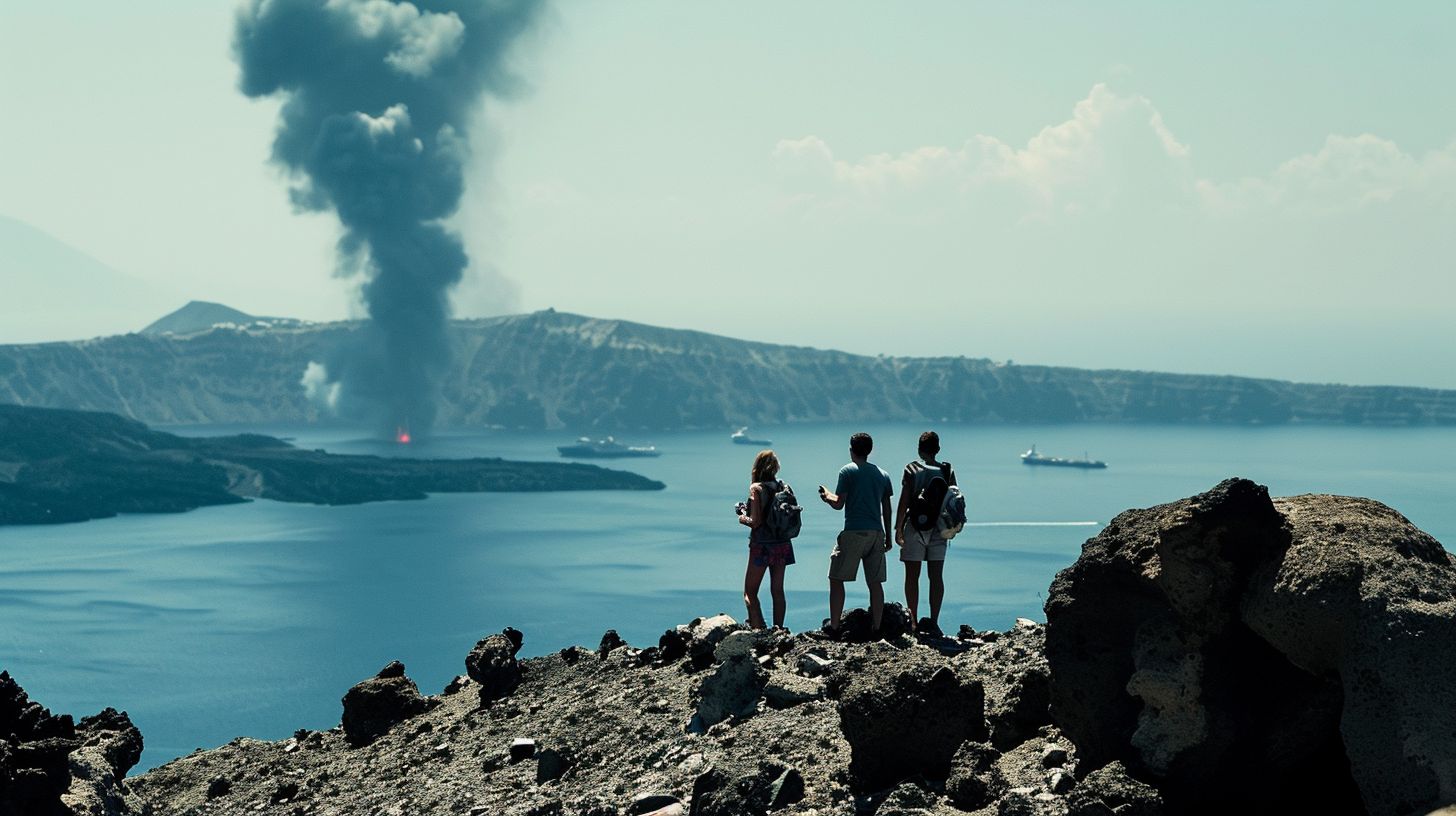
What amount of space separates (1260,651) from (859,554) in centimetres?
500

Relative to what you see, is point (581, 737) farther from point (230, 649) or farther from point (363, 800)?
point (230, 649)

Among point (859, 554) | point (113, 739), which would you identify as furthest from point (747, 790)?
point (113, 739)

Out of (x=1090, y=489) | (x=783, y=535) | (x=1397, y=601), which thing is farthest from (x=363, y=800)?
(x=1090, y=489)

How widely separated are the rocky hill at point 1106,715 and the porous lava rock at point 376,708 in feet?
6.50

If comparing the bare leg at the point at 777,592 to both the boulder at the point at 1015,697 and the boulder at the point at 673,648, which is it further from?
the boulder at the point at 1015,697

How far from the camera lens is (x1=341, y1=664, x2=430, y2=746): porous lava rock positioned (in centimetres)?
1341

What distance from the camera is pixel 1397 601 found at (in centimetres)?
676

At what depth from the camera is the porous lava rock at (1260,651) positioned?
6.65m

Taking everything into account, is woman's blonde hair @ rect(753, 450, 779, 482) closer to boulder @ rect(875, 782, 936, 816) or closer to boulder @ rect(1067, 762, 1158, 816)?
boulder @ rect(875, 782, 936, 816)

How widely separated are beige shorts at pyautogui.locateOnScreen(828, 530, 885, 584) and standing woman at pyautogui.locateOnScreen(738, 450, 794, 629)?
54 cm

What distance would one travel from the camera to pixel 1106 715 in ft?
25.5

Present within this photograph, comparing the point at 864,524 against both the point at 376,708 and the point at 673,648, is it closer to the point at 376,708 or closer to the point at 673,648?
the point at 673,648

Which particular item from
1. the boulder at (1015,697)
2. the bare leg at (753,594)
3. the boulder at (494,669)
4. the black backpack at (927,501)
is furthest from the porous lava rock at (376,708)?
the boulder at (1015,697)

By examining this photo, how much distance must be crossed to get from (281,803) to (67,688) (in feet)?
299
